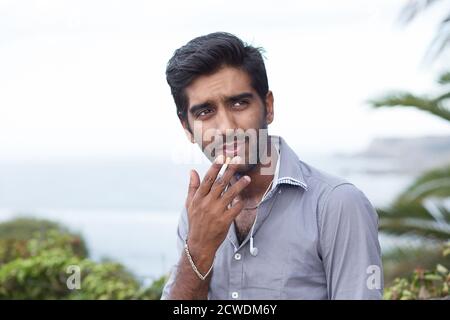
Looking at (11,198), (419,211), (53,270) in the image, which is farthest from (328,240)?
(11,198)

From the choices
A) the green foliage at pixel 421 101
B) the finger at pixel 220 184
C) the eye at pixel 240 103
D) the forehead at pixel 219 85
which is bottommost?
the finger at pixel 220 184

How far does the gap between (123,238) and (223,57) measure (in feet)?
42.7

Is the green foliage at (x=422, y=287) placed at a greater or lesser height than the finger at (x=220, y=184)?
lesser

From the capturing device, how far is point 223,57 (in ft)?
8.85

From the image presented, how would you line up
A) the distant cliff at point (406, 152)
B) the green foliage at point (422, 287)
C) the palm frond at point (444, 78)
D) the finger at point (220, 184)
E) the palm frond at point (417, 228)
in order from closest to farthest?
the finger at point (220, 184) < the green foliage at point (422, 287) < the palm frond at point (444, 78) < the palm frond at point (417, 228) < the distant cliff at point (406, 152)

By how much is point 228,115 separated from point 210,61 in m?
0.22

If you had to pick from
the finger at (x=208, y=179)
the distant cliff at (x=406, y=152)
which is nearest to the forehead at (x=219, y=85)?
the finger at (x=208, y=179)

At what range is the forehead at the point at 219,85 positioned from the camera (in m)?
2.63

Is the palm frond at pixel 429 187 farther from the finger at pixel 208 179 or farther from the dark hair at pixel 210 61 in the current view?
the finger at pixel 208 179

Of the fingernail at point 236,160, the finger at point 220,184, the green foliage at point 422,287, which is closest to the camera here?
the finger at point 220,184

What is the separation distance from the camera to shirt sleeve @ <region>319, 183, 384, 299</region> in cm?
233

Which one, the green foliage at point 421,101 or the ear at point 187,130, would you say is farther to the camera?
the green foliage at point 421,101

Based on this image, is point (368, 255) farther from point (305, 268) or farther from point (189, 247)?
point (189, 247)

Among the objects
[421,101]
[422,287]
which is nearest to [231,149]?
[422,287]
